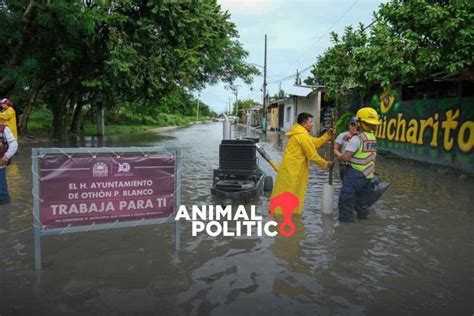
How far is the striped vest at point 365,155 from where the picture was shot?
669 centimetres

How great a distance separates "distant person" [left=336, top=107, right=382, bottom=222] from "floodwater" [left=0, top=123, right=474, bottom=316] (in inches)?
14.7

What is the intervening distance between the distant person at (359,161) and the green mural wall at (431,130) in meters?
5.87

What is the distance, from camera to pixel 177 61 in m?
20.5

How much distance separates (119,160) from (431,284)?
3.50m

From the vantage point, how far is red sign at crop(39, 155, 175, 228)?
455 centimetres

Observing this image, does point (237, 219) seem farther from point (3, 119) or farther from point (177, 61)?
point (177, 61)

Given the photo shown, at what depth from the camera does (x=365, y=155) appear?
264 inches

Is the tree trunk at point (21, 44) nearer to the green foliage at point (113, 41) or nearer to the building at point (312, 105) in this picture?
the green foliage at point (113, 41)

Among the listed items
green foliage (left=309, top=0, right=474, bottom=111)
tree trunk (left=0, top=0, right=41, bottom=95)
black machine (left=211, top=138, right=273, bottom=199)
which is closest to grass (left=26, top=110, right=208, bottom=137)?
tree trunk (left=0, top=0, right=41, bottom=95)

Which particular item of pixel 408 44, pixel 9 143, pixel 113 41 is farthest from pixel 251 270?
pixel 113 41

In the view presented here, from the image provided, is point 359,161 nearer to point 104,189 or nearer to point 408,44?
point 104,189

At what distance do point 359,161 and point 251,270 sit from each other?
2750mm

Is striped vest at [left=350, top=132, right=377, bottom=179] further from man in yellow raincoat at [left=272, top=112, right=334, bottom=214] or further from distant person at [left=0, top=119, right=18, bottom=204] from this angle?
distant person at [left=0, top=119, right=18, bottom=204]

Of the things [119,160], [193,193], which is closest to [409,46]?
[193,193]
